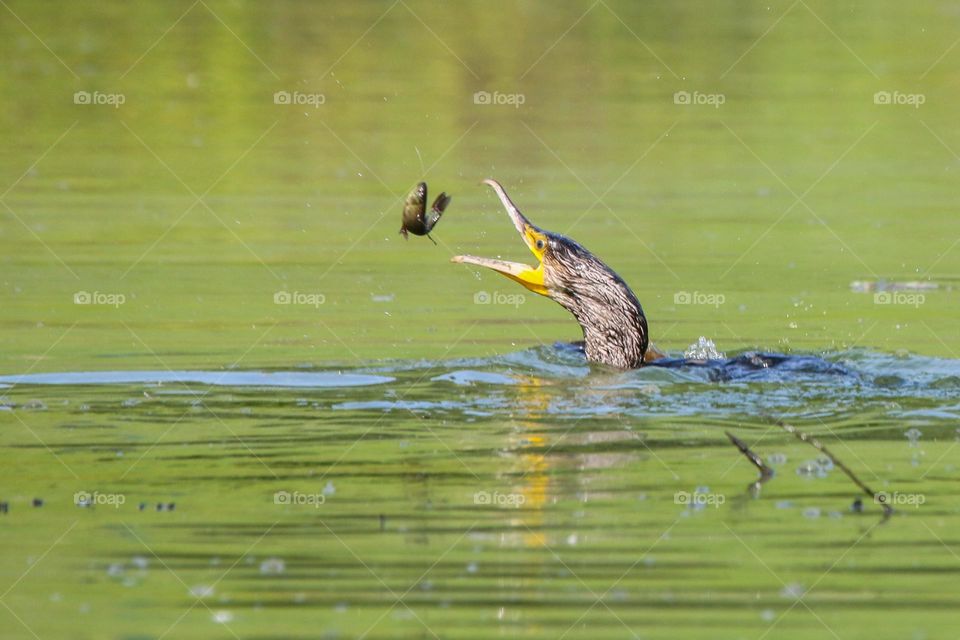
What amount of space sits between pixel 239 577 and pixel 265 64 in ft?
62.6

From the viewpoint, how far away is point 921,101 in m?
22.8

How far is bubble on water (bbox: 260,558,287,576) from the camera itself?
21.4 ft

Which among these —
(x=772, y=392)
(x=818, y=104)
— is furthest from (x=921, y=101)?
(x=772, y=392)

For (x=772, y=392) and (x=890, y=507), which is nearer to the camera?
(x=890, y=507)

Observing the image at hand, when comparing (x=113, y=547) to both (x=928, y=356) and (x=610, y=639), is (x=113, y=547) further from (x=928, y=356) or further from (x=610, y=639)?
(x=928, y=356)
